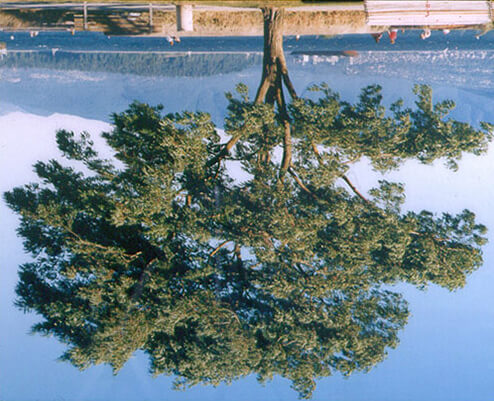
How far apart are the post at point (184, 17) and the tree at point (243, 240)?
9.19 feet

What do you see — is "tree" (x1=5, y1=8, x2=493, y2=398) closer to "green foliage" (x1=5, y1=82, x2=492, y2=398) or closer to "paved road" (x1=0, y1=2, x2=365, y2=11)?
"green foliage" (x1=5, y1=82, x2=492, y2=398)

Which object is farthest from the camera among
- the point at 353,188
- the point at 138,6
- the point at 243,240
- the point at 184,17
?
the point at 138,6

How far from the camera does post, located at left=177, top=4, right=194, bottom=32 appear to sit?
9.62m

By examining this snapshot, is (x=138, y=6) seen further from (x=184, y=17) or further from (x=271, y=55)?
(x=271, y=55)

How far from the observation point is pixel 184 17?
9.69m

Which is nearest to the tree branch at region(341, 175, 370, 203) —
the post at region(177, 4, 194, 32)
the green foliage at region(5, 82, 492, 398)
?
the green foliage at region(5, 82, 492, 398)

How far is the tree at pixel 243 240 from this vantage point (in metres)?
7.52

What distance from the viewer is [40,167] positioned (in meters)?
8.59

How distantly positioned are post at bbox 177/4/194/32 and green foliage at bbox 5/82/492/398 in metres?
2.81

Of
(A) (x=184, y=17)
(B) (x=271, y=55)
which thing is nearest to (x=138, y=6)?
(A) (x=184, y=17)

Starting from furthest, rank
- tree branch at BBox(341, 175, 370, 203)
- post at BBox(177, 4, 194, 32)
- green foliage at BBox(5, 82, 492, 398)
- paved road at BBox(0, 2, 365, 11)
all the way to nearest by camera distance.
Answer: paved road at BBox(0, 2, 365, 11)
post at BBox(177, 4, 194, 32)
tree branch at BBox(341, 175, 370, 203)
green foliage at BBox(5, 82, 492, 398)

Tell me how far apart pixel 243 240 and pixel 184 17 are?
571cm

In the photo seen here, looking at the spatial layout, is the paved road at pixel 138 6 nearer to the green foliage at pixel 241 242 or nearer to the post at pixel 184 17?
the post at pixel 184 17

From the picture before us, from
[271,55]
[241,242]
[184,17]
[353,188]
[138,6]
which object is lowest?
[241,242]
